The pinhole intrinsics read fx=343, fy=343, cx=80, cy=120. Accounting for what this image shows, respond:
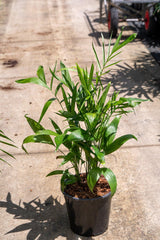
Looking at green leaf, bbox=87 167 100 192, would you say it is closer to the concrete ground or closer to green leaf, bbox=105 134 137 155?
green leaf, bbox=105 134 137 155

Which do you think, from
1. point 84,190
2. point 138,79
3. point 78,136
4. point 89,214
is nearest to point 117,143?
point 78,136

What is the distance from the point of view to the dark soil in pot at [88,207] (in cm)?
322

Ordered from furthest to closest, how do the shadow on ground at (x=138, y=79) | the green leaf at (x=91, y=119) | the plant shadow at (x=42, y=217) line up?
the shadow on ground at (x=138, y=79) < the plant shadow at (x=42, y=217) < the green leaf at (x=91, y=119)

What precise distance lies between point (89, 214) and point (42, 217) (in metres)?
0.72

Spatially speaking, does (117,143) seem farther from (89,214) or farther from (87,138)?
(89,214)

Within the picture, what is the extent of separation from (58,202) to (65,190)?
2.39 ft

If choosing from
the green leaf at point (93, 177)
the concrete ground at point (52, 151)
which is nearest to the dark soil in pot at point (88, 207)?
the concrete ground at point (52, 151)

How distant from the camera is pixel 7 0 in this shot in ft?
46.9

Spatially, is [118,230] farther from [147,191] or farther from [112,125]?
[112,125]

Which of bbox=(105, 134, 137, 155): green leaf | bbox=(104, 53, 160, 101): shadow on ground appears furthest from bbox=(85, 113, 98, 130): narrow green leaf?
bbox=(104, 53, 160, 101): shadow on ground

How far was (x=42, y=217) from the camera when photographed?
149 inches

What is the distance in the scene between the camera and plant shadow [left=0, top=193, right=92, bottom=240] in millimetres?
3568

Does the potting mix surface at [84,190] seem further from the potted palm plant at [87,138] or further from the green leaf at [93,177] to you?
the green leaf at [93,177]

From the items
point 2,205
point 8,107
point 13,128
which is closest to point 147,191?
point 2,205
